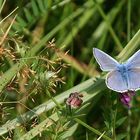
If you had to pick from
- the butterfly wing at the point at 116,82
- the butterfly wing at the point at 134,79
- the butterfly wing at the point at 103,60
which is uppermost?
the butterfly wing at the point at 103,60

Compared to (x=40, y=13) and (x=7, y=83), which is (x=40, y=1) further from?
(x=7, y=83)

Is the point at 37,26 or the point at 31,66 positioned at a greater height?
the point at 31,66

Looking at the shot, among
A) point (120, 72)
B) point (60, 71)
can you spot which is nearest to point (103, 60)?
point (120, 72)

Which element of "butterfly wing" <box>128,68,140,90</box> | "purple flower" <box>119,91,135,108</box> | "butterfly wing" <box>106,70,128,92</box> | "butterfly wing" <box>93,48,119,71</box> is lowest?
"purple flower" <box>119,91,135,108</box>

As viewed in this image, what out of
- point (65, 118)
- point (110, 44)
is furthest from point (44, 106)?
point (110, 44)

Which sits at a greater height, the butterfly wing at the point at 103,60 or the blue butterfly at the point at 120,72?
the butterfly wing at the point at 103,60

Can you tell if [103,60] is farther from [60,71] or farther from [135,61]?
[60,71]
